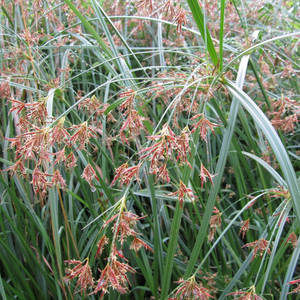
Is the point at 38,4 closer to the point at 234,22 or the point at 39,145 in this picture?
the point at 39,145

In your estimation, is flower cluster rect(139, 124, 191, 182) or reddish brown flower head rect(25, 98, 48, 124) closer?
flower cluster rect(139, 124, 191, 182)

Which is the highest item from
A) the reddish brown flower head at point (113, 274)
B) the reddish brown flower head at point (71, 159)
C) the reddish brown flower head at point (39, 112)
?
the reddish brown flower head at point (39, 112)

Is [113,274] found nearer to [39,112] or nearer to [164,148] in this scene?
[164,148]

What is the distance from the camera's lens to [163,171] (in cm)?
57

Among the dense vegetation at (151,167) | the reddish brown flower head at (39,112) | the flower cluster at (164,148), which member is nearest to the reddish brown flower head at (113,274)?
the dense vegetation at (151,167)

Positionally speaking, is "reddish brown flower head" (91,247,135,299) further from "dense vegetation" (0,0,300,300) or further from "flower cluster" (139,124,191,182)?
"flower cluster" (139,124,191,182)

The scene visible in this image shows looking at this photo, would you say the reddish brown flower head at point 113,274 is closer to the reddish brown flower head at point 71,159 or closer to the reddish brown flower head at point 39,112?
the reddish brown flower head at point 71,159

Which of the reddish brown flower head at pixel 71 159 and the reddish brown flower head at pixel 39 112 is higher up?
the reddish brown flower head at pixel 39 112

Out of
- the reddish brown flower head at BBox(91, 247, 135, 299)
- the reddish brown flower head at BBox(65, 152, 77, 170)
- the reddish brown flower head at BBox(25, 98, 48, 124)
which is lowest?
the reddish brown flower head at BBox(91, 247, 135, 299)

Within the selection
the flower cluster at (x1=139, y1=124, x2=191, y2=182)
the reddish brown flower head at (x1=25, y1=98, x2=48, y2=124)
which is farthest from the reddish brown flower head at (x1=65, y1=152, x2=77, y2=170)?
the flower cluster at (x1=139, y1=124, x2=191, y2=182)

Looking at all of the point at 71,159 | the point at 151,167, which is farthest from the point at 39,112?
the point at 151,167

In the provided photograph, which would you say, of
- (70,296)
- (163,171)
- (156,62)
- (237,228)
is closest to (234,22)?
(156,62)

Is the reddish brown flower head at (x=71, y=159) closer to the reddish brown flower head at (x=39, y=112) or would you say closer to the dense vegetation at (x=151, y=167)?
the dense vegetation at (x=151, y=167)

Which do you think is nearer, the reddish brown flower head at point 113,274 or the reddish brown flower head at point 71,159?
the reddish brown flower head at point 113,274
